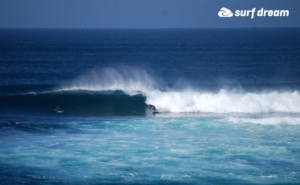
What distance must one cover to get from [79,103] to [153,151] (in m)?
17.6

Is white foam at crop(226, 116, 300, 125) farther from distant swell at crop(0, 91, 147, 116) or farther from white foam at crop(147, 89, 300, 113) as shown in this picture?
distant swell at crop(0, 91, 147, 116)

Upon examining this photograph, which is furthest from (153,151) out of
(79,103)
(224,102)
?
(79,103)

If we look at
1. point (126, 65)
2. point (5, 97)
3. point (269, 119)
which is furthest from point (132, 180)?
point (126, 65)

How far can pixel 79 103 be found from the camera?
4378 centimetres

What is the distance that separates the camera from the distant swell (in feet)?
136

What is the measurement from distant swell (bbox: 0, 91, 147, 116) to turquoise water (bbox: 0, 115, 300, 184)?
5.22m

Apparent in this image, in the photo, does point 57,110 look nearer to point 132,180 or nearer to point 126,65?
point 132,180

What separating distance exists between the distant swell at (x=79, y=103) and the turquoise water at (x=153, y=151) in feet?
17.1

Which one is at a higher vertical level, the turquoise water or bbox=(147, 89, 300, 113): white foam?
bbox=(147, 89, 300, 113): white foam

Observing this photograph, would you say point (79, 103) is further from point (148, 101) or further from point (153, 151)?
point (153, 151)

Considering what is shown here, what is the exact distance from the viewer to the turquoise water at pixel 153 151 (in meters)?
23.5

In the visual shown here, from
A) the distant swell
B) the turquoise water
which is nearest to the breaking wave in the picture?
the distant swell

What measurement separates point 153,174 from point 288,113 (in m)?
18.9

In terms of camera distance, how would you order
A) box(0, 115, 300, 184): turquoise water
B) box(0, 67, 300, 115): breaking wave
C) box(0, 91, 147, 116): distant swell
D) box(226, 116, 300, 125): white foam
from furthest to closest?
box(0, 91, 147, 116): distant swell < box(0, 67, 300, 115): breaking wave < box(226, 116, 300, 125): white foam < box(0, 115, 300, 184): turquoise water
